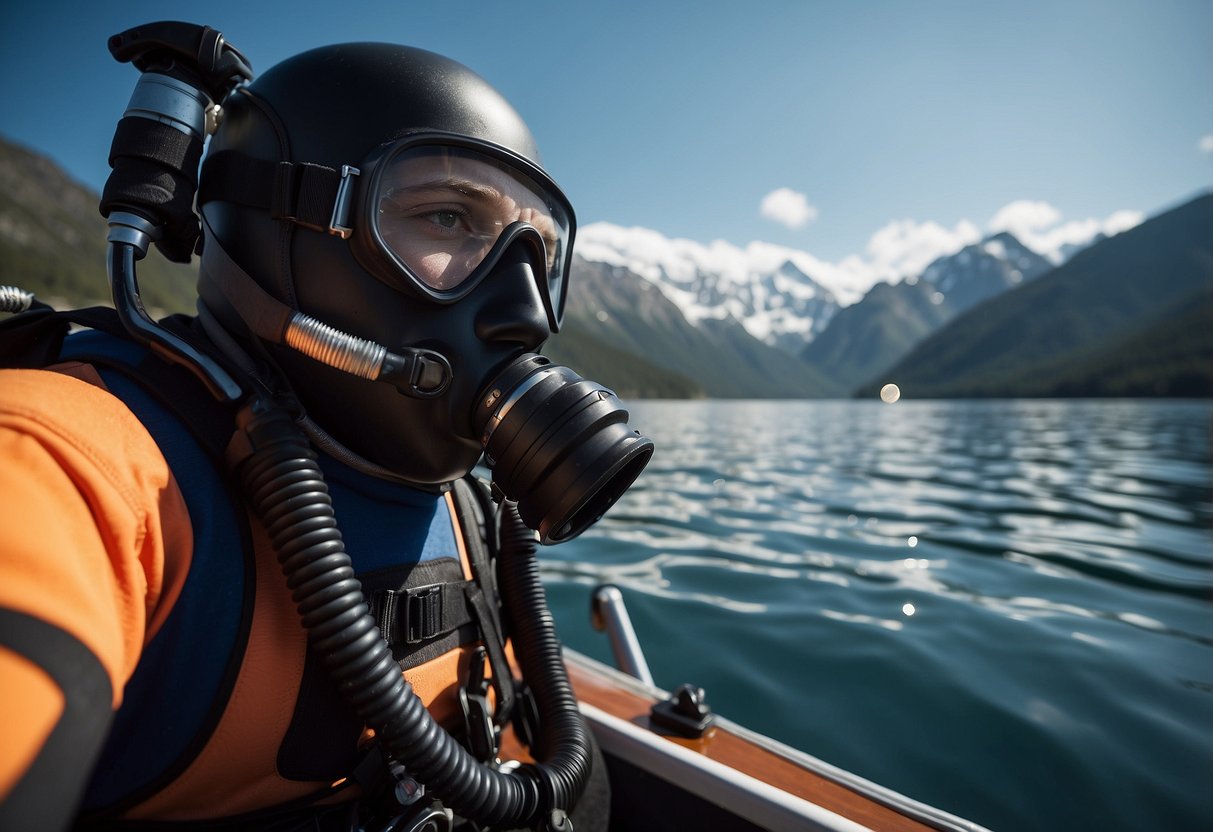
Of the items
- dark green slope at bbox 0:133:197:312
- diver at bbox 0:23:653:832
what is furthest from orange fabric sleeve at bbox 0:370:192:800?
dark green slope at bbox 0:133:197:312

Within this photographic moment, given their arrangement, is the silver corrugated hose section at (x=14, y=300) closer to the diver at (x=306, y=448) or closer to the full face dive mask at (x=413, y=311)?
the diver at (x=306, y=448)

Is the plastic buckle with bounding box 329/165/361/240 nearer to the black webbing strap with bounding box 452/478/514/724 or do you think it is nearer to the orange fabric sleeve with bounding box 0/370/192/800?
the orange fabric sleeve with bounding box 0/370/192/800

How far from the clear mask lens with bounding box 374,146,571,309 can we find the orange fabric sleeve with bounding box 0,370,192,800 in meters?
0.62

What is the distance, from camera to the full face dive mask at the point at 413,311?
124 cm

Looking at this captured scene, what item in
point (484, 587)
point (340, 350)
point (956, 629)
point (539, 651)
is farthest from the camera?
point (956, 629)

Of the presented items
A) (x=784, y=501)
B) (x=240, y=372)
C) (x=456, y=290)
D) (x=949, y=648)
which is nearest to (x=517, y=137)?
(x=456, y=290)

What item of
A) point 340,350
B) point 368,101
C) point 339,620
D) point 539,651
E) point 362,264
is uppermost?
point 368,101

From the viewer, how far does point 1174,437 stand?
20.1 m

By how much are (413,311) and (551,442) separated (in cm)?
44

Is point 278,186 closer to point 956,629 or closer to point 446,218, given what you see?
point 446,218

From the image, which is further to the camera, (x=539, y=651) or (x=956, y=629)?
(x=956, y=629)

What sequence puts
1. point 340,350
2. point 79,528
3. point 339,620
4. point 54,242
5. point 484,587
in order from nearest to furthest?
point 79,528 < point 339,620 < point 340,350 < point 484,587 < point 54,242

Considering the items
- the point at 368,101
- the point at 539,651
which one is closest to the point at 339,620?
the point at 539,651

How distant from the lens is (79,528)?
761 mm
